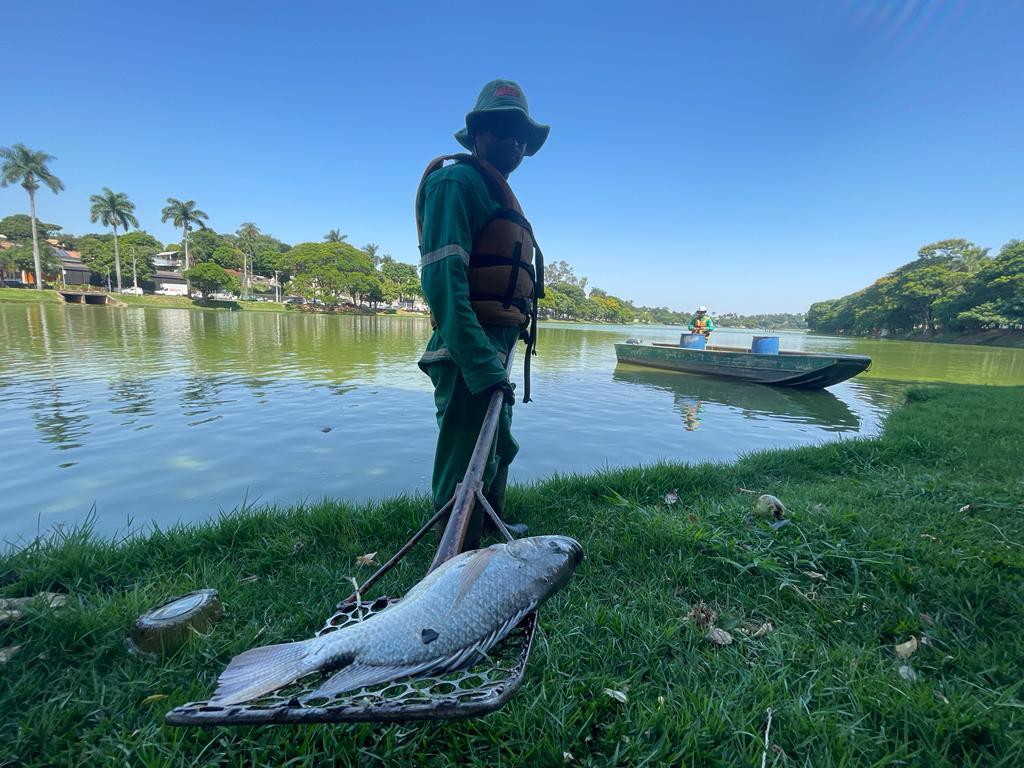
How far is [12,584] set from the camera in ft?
8.06

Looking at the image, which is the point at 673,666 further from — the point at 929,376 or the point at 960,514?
A: the point at 929,376

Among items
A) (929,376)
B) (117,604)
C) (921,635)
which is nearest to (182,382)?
(117,604)

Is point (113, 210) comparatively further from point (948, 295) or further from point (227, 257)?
point (948, 295)

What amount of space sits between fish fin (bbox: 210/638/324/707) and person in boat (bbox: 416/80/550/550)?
1.42 metres

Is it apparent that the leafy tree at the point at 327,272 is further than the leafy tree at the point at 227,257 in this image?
No

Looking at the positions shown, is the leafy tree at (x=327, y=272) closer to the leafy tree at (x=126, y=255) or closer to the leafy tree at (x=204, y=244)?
the leafy tree at (x=204, y=244)

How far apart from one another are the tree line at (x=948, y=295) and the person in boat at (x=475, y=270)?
6933 centimetres

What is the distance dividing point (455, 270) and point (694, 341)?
60.8 ft

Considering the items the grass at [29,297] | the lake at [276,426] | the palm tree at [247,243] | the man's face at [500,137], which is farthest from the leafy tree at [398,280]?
the man's face at [500,137]

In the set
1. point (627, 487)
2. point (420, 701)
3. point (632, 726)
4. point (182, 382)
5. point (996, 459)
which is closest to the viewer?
point (420, 701)

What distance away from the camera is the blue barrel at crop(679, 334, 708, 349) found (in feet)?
62.6

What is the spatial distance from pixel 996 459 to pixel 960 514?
2.79 metres

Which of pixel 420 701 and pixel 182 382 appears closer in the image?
pixel 420 701

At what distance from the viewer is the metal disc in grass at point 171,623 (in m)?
2.00
